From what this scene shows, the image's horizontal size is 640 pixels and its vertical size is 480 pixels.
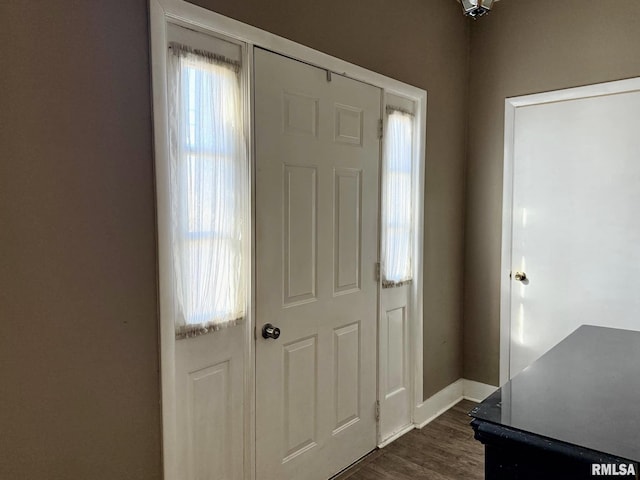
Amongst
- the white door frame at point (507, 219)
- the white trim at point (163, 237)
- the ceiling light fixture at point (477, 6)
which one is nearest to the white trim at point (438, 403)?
the white door frame at point (507, 219)

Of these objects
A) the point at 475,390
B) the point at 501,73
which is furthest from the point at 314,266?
the point at 501,73

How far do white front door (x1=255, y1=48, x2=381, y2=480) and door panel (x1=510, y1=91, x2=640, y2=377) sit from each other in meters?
1.21

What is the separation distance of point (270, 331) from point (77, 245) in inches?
35.1

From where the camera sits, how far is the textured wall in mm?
1298

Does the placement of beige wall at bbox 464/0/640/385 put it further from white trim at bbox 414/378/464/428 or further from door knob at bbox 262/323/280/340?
door knob at bbox 262/323/280/340

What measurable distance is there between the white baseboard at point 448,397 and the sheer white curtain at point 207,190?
1734mm

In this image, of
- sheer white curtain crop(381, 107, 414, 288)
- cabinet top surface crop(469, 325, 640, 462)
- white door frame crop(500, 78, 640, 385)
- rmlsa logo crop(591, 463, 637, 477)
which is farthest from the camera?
white door frame crop(500, 78, 640, 385)

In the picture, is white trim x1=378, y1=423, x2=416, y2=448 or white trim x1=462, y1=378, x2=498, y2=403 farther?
white trim x1=462, y1=378, x2=498, y2=403

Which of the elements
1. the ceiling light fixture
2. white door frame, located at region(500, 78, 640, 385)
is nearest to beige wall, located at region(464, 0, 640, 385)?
white door frame, located at region(500, 78, 640, 385)

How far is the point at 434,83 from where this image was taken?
9.99 ft

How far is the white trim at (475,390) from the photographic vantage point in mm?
3412

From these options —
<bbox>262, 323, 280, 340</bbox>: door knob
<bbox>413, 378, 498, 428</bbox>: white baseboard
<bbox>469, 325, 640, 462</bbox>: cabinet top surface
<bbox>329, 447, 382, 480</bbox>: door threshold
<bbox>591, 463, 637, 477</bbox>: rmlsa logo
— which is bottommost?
<bbox>329, 447, 382, 480</bbox>: door threshold

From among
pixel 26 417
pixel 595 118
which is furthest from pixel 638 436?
pixel 595 118

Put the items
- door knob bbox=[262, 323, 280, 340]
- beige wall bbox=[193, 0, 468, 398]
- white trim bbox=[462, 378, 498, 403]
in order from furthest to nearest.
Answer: white trim bbox=[462, 378, 498, 403], beige wall bbox=[193, 0, 468, 398], door knob bbox=[262, 323, 280, 340]
